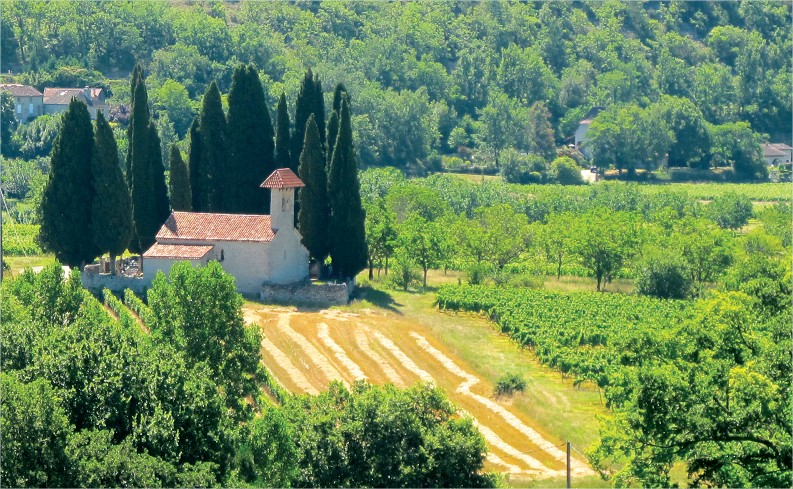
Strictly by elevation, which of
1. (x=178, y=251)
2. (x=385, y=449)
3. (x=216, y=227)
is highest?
(x=216, y=227)

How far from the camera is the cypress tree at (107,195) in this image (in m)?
68.2

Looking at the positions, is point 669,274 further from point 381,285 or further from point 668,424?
point 668,424

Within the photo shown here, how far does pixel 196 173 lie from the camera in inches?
3009

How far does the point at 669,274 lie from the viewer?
3120 inches

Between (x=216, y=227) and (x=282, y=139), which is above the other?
(x=282, y=139)

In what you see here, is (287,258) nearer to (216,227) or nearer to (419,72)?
(216,227)

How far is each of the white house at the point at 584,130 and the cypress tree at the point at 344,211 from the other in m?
83.7

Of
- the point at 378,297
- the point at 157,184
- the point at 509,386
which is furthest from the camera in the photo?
the point at 378,297

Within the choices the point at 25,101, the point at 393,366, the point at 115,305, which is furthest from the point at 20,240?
the point at 25,101

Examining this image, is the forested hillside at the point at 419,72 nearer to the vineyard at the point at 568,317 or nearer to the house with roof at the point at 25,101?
the house with roof at the point at 25,101

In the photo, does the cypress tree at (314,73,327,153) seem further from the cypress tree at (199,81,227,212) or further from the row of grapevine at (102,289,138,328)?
the row of grapevine at (102,289,138,328)

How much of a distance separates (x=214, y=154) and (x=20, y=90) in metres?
69.9

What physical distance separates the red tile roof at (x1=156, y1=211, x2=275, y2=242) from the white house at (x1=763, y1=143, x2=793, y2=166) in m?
98.3

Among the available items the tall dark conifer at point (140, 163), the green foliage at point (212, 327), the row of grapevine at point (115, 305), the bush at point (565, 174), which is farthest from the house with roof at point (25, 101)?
the green foliage at point (212, 327)
